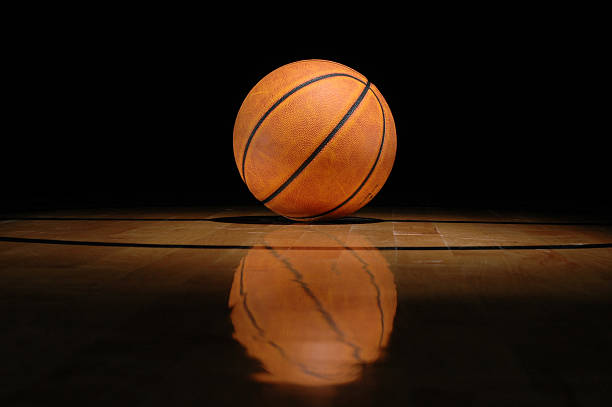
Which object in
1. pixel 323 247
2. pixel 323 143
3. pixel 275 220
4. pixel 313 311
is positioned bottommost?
pixel 275 220

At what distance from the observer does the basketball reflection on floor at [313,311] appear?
198 centimetres

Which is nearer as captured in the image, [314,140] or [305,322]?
[305,322]

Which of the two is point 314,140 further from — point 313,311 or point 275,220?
point 313,311

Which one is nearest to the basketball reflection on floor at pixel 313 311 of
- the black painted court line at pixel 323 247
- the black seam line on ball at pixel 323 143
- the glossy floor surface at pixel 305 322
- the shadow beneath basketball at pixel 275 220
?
the glossy floor surface at pixel 305 322

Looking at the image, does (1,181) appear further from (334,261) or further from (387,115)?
(334,261)

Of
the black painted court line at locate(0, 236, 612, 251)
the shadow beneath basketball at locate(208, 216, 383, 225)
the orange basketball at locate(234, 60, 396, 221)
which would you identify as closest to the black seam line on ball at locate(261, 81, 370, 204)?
the orange basketball at locate(234, 60, 396, 221)

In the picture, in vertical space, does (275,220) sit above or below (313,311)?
below

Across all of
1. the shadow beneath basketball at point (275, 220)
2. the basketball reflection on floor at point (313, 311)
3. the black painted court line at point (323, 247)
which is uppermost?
the basketball reflection on floor at point (313, 311)

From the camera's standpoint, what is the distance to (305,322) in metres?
2.44

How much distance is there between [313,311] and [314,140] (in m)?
2.84

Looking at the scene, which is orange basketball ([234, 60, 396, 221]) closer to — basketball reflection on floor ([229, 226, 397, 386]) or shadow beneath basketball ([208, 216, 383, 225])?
shadow beneath basketball ([208, 216, 383, 225])

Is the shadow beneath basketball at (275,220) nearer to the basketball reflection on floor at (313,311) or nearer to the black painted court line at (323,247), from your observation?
the black painted court line at (323,247)

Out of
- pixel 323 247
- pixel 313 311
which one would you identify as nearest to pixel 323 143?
pixel 323 247

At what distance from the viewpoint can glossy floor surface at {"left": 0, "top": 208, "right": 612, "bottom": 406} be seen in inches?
69.8
